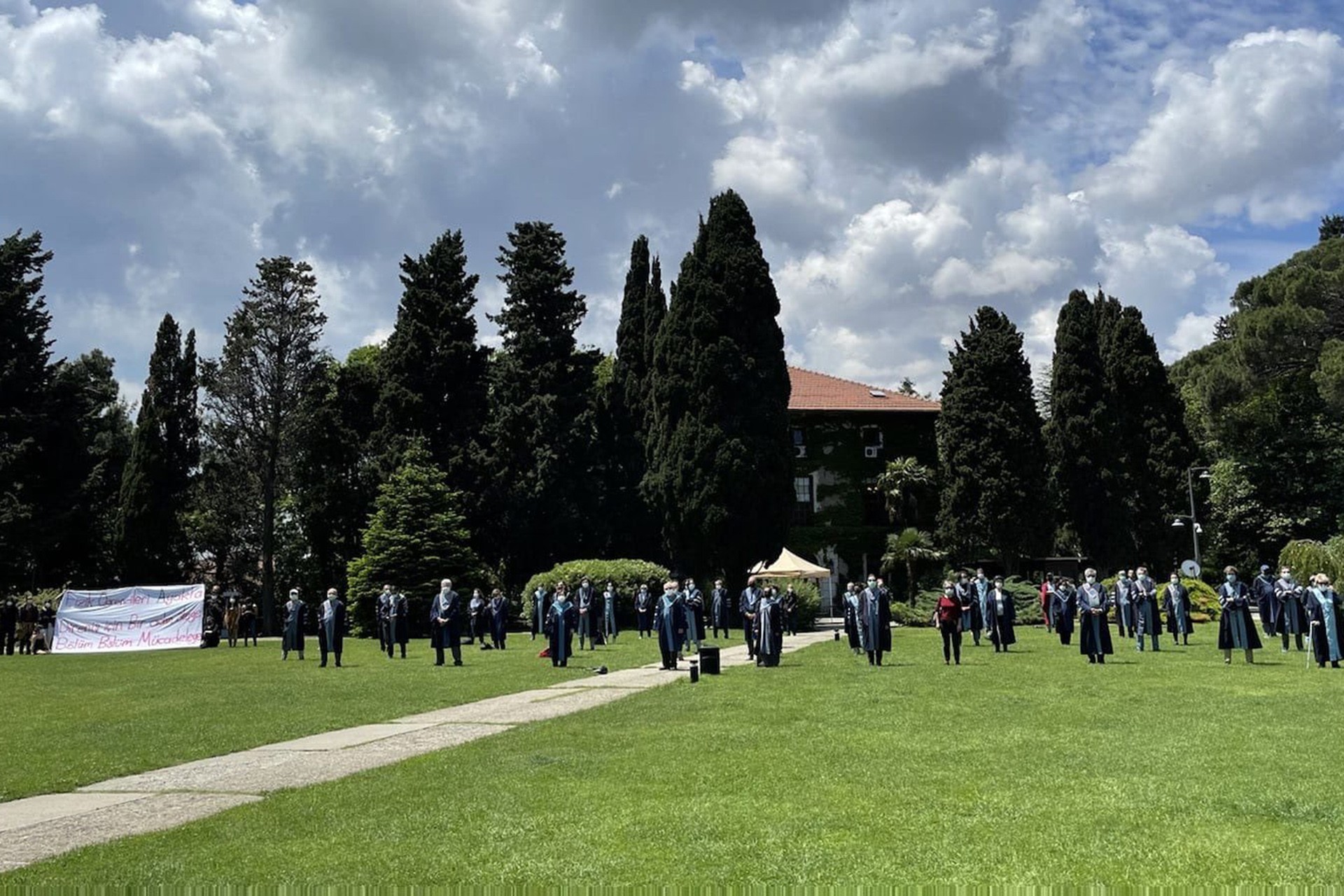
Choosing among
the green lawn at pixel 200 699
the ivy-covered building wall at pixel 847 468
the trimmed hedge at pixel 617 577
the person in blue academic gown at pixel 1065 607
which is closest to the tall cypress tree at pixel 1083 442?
the ivy-covered building wall at pixel 847 468

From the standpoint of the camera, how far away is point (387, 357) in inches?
1948

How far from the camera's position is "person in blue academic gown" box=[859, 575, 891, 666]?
2212 centimetres

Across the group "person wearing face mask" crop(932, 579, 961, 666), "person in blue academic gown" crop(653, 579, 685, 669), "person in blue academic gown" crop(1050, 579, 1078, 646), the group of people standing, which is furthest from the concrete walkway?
the group of people standing

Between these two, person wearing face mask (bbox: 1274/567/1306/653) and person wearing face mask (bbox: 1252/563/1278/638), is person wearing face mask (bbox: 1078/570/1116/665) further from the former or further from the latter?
person wearing face mask (bbox: 1252/563/1278/638)

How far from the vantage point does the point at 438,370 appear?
48.9 m

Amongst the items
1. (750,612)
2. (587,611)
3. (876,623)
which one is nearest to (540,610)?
(587,611)

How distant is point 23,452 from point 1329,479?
56.9 m

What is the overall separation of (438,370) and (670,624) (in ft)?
94.3

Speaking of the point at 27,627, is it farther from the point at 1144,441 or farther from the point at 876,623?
the point at 1144,441

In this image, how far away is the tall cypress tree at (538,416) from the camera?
161ft

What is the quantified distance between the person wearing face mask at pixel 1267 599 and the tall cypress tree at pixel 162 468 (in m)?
44.5

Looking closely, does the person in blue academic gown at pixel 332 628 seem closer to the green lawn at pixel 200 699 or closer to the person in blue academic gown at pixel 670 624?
the green lawn at pixel 200 699

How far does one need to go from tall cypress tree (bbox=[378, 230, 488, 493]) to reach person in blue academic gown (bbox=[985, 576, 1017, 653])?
2620 cm

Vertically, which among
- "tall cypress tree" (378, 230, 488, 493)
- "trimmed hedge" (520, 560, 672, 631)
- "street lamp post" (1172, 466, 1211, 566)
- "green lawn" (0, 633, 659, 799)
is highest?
"tall cypress tree" (378, 230, 488, 493)
